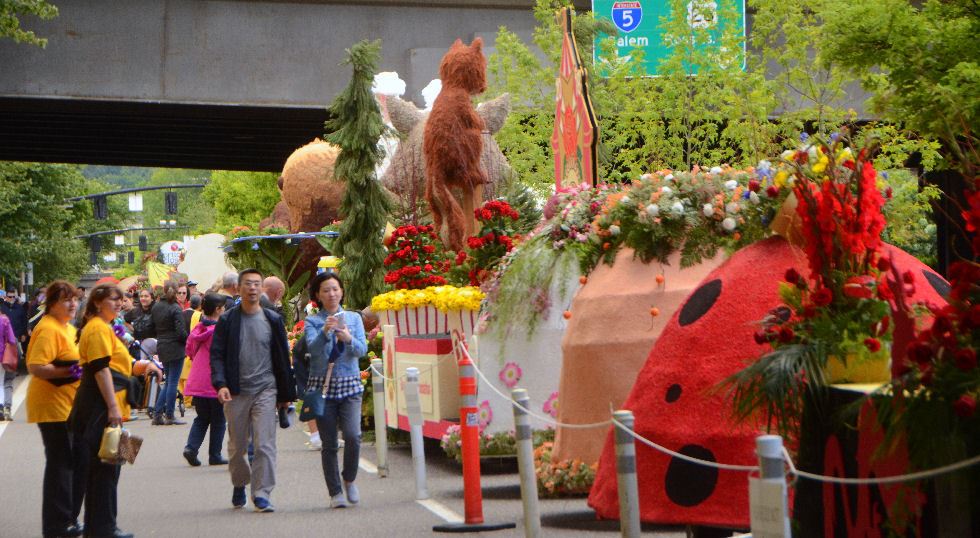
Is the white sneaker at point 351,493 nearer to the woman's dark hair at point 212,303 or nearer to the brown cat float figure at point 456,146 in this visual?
the woman's dark hair at point 212,303

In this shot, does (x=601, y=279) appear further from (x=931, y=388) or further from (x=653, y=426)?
(x=931, y=388)

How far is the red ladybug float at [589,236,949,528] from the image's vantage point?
24.1ft

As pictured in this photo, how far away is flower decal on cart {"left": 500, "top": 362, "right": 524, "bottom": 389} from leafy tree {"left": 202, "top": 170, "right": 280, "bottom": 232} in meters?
63.3

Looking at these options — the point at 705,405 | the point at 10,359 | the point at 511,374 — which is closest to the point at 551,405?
the point at 511,374

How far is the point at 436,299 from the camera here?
14.8 metres

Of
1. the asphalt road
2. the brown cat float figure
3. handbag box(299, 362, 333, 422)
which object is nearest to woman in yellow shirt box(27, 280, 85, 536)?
the asphalt road

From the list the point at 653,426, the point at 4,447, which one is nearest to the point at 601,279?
the point at 653,426

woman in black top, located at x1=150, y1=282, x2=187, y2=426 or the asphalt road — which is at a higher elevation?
woman in black top, located at x1=150, y1=282, x2=187, y2=426

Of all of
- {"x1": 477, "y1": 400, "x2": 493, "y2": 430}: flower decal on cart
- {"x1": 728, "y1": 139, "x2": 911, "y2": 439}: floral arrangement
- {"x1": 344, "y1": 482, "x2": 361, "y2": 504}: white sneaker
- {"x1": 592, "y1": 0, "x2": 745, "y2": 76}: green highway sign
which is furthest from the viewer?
{"x1": 592, "y1": 0, "x2": 745, "y2": 76}: green highway sign

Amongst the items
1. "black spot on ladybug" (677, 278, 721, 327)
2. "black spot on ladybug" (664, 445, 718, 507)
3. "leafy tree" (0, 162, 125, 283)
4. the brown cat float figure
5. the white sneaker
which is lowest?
the white sneaker

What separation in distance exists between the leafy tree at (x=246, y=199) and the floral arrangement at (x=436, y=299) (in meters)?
59.6

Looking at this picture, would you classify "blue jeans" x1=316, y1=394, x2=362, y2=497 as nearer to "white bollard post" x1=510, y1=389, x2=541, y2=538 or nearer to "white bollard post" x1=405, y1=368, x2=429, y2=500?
"white bollard post" x1=405, y1=368, x2=429, y2=500

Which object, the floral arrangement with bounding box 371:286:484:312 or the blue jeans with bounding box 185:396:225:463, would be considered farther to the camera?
the blue jeans with bounding box 185:396:225:463

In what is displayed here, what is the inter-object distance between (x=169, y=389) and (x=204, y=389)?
5673mm
